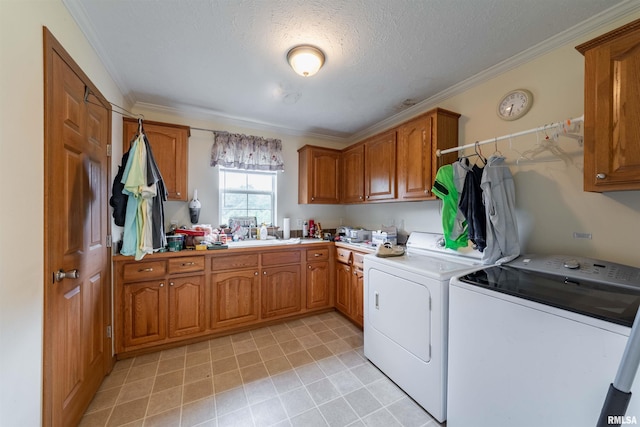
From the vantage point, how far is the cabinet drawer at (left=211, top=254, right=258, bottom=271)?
2463 millimetres

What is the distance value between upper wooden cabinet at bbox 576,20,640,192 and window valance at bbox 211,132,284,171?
2819 mm

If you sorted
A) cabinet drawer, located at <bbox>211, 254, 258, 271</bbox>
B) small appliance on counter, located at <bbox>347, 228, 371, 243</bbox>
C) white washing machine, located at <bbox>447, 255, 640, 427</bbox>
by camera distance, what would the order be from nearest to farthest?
white washing machine, located at <bbox>447, 255, 640, 427</bbox> → cabinet drawer, located at <bbox>211, 254, 258, 271</bbox> → small appliance on counter, located at <bbox>347, 228, 371, 243</bbox>

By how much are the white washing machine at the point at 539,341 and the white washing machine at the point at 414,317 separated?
3.8 inches

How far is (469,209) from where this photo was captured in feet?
5.84

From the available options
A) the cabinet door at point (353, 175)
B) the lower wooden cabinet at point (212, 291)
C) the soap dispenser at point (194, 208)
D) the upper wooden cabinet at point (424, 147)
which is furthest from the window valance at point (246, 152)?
the upper wooden cabinet at point (424, 147)

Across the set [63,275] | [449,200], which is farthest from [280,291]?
[449,200]

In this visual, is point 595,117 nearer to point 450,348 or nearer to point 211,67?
point 450,348

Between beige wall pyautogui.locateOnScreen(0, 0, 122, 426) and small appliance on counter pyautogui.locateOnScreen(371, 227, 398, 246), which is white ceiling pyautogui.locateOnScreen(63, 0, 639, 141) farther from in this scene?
small appliance on counter pyautogui.locateOnScreen(371, 227, 398, 246)

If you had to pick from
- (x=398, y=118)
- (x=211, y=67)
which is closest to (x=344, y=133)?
(x=398, y=118)

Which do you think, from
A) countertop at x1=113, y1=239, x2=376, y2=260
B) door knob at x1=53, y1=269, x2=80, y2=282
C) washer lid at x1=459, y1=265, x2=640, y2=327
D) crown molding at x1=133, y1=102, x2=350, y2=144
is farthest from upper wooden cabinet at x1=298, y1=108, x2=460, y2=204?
door knob at x1=53, y1=269, x2=80, y2=282

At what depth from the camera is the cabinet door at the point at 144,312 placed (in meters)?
2.13

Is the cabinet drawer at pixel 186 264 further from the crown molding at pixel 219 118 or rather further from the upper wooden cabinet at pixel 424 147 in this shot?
the upper wooden cabinet at pixel 424 147

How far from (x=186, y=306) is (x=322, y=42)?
2.57 m

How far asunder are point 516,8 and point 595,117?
2.52ft
